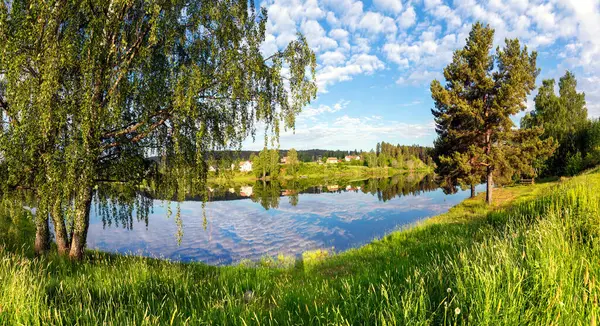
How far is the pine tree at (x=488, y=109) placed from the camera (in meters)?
22.5

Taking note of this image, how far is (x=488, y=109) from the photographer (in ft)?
77.4

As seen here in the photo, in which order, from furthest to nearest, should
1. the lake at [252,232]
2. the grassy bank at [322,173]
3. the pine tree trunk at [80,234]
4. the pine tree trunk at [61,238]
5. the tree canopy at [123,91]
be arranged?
the grassy bank at [322,173], the lake at [252,232], the pine tree trunk at [61,238], the pine tree trunk at [80,234], the tree canopy at [123,91]

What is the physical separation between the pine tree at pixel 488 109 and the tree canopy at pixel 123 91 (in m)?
19.7

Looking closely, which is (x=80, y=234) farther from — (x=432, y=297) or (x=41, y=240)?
(x=432, y=297)

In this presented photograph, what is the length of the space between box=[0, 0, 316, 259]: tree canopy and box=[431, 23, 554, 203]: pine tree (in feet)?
64.6

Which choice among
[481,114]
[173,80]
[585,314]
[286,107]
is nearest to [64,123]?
[173,80]

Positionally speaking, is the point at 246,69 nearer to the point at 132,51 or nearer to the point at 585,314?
the point at 132,51

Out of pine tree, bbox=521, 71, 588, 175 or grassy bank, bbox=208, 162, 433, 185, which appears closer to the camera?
pine tree, bbox=521, 71, 588, 175

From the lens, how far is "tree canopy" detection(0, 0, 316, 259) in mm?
6641

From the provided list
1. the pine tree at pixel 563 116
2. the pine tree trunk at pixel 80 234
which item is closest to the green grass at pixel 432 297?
the pine tree trunk at pixel 80 234

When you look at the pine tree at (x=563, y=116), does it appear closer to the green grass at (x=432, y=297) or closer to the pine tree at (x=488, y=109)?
the pine tree at (x=488, y=109)

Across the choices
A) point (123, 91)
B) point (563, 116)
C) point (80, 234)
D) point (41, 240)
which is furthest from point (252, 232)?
point (563, 116)

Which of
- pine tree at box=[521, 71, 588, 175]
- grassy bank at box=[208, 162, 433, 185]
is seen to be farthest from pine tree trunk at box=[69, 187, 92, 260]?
grassy bank at box=[208, 162, 433, 185]

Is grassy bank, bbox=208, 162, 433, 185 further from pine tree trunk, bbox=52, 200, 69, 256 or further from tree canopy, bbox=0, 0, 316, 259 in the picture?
tree canopy, bbox=0, 0, 316, 259
